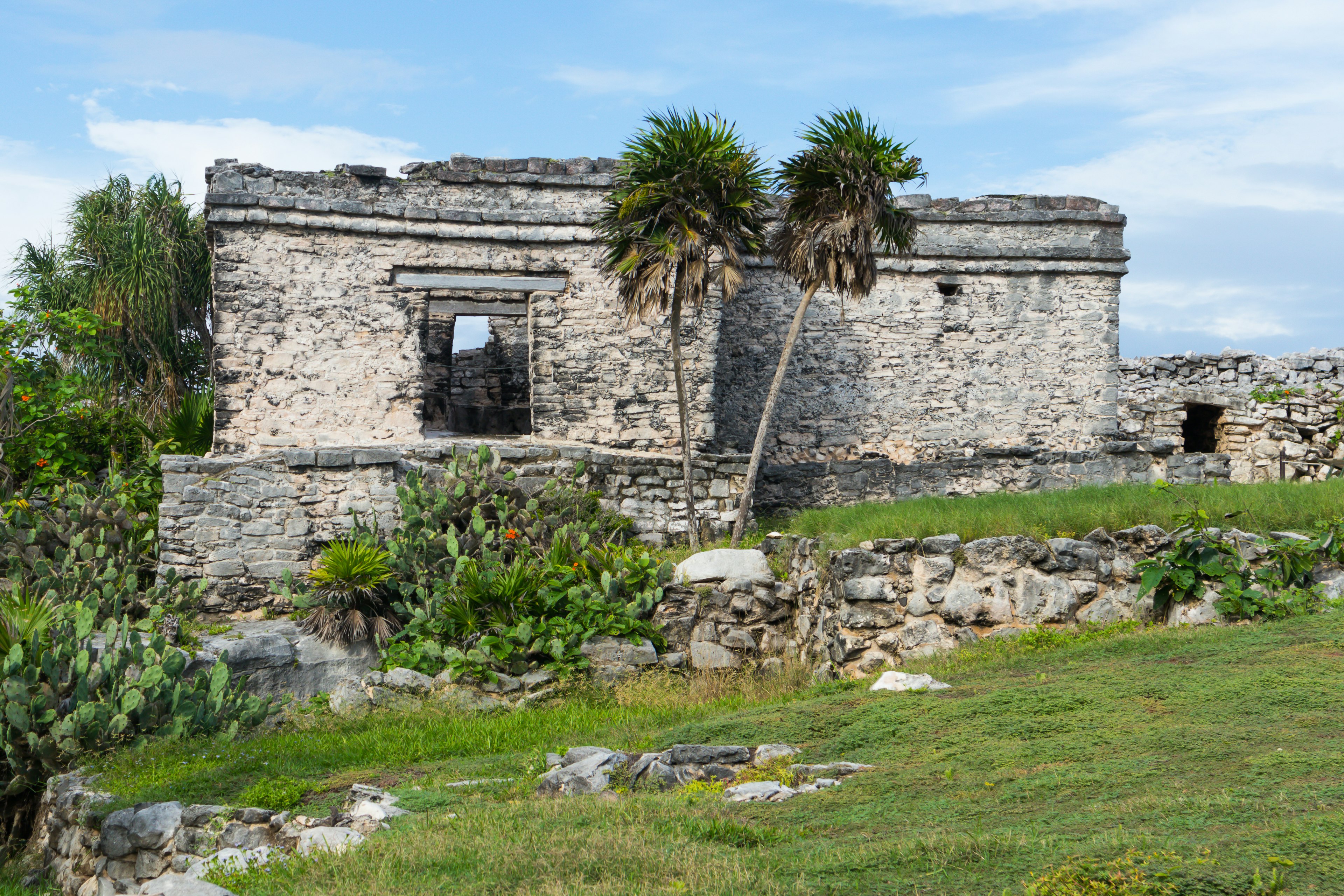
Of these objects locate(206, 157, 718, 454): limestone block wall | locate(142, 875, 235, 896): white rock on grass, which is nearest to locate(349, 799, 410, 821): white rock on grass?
locate(142, 875, 235, 896): white rock on grass

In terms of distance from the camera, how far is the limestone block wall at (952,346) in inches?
541

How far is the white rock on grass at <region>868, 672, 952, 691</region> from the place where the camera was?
6.65m

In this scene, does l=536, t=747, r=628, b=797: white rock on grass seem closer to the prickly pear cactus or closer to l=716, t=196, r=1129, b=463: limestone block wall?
the prickly pear cactus

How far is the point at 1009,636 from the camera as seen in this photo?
8.10m

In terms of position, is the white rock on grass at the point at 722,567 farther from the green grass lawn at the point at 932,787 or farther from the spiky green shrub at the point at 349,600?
the spiky green shrub at the point at 349,600

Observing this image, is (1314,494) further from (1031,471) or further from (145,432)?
(145,432)

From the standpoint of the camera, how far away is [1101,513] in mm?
8641

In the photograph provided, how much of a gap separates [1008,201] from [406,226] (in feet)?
26.2

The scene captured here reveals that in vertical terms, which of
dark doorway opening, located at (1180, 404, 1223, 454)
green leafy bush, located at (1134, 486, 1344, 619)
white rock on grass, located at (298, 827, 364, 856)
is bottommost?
white rock on grass, located at (298, 827, 364, 856)

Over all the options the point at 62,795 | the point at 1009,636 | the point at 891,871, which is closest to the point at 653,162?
the point at 1009,636

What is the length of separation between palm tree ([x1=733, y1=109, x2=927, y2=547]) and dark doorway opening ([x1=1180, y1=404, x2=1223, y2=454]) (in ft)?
23.8

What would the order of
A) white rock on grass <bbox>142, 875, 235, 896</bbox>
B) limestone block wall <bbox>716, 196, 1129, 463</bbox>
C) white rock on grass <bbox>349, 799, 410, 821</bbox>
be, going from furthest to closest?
limestone block wall <bbox>716, 196, 1129, 463</bbox> → white rock on grass <bbox>349, 799, 410, 821</bbox> → white rock on grass <bbox>142, 875, 235, 896</bbox>

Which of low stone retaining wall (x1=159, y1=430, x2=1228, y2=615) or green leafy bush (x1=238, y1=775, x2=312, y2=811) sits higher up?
low stone retaining wall (x1=159, y1=430, x2=1228, y2=615)

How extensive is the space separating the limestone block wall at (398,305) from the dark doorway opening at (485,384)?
4008 millimetres
